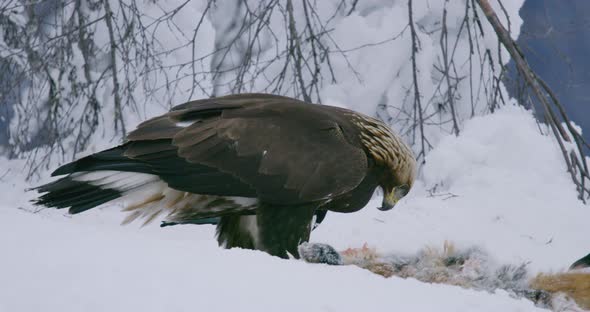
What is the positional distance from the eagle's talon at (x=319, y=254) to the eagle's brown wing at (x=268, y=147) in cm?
104

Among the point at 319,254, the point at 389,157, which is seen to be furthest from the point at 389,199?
the point at 319,254

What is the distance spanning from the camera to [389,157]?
172 inches

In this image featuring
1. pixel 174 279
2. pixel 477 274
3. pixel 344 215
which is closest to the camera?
pixel 174 279

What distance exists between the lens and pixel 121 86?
23.8ft

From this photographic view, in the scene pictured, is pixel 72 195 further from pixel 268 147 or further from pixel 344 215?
pixel 344 215

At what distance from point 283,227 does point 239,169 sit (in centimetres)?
36

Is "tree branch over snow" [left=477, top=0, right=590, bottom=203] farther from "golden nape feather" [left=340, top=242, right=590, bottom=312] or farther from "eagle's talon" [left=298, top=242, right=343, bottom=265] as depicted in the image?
"eagle's talon" [left=298, top=242, right=343, bottom=265]

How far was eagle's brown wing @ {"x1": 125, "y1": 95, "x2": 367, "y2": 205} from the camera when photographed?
4.09m

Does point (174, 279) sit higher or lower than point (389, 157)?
lower

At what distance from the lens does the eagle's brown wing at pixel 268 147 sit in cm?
409

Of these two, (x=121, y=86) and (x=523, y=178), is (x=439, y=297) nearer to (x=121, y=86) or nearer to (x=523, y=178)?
(x=523, y=178)

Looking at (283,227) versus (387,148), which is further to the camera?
(387,148)

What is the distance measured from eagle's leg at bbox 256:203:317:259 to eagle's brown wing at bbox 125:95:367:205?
65 millimetres

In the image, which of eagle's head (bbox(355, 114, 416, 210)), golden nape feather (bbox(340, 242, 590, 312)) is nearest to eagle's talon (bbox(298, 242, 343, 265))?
golden nape feather (bbox(340, 242, 590, 312))
